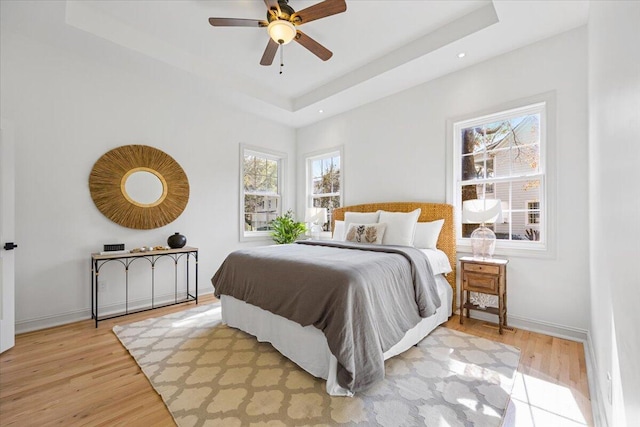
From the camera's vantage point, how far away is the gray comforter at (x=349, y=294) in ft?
5.66

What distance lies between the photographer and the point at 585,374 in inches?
77.5

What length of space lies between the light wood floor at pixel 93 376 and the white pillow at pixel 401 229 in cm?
109

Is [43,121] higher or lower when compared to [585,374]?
higher

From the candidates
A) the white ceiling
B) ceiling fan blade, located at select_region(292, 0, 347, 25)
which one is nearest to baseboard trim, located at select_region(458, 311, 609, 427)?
the white ceiling

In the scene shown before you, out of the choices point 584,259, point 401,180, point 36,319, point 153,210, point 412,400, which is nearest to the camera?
point 412,400

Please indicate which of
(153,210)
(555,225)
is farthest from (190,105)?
(555,225)

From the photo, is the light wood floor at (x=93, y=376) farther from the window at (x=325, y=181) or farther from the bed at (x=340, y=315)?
the window at (x=325, y=181)

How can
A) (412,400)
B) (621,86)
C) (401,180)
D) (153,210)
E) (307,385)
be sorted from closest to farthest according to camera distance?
(621,86), (412,400), (307,385), (153,210), (401,180)

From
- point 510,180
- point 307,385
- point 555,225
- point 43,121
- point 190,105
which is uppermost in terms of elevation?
point 190,105

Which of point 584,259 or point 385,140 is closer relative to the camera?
point 584,259

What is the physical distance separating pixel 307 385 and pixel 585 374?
1.96 metres

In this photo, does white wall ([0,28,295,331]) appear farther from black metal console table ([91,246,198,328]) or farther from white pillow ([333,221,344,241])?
white pillow ([333,221,344,241])

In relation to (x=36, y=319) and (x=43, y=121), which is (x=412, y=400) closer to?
(x=36, y=319)

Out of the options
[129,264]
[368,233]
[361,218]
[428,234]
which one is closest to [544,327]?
[428,234]
